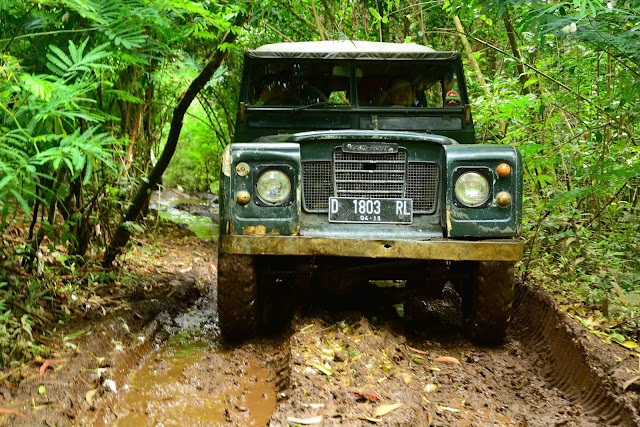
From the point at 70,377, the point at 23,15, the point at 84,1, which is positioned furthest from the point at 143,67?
the point at 70,377

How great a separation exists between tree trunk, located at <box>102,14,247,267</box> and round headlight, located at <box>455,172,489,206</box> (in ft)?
7.00

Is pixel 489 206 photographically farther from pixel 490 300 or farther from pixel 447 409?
pixel 447 409

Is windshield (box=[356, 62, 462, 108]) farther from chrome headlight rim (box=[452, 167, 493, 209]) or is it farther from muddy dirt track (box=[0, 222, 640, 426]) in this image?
muddy dirt track (box=[0, 222, 640, 426])

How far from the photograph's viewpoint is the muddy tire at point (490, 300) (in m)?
3.45

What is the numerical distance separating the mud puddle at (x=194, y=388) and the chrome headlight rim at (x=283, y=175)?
0.97 m

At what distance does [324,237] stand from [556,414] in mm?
1512

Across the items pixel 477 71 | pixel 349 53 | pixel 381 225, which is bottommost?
pixel 381 225

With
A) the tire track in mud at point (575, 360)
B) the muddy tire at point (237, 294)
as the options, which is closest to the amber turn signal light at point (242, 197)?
the muddy tire at point (237, 294)

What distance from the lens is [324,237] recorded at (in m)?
3.33

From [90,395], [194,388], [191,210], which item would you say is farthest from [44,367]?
[191,210]

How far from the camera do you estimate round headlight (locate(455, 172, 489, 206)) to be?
134 inches

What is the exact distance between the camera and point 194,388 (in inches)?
121

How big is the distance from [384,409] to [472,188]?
1.47 metres

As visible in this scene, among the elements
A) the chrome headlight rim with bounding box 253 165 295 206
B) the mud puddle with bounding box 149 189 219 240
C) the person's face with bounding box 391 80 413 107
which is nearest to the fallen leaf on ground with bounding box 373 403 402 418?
the chrome headlight rim with bounding box 253 165 295 206
